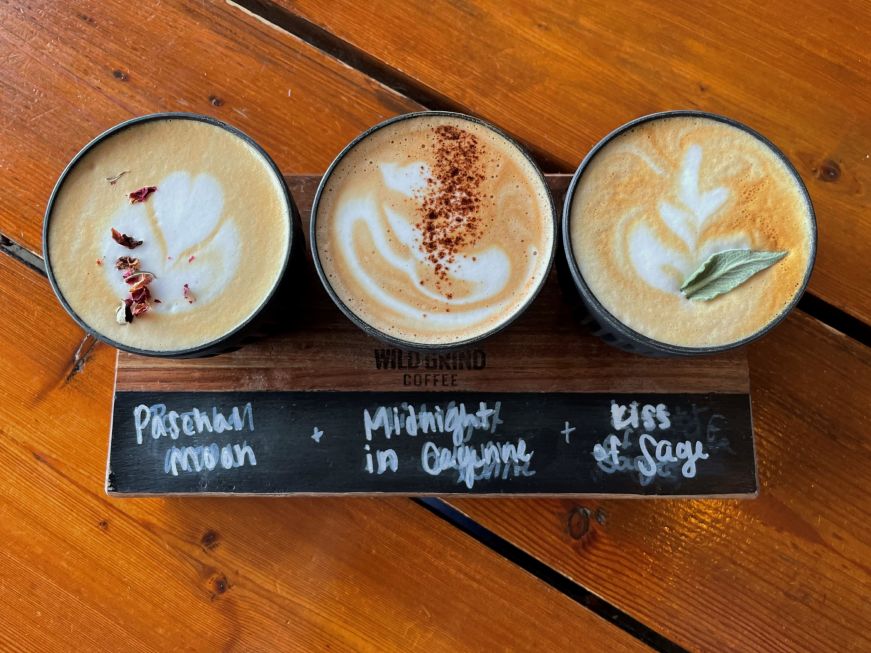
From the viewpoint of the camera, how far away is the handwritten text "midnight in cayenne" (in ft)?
3.48

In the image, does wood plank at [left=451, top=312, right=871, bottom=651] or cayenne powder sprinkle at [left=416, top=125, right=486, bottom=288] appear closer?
cayenne powder sprinkle at [left=416, top=125, right=486, bottom=288]

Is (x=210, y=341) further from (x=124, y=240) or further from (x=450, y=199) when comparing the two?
(x=450, y=199)

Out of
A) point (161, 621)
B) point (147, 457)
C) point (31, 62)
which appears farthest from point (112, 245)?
point (161, 621)

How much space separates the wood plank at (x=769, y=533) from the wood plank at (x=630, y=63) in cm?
40

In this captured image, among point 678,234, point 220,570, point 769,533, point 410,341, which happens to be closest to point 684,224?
point 678,234

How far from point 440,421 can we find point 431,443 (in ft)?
0.14

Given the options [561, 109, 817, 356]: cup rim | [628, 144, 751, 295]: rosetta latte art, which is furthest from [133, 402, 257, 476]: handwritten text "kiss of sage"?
[628, 144, 751, 295]: rosetta latte art

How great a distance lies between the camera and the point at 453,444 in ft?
3.45

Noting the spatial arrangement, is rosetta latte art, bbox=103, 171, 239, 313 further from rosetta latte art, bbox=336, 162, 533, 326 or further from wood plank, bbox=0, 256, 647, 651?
wood plank, bbox=0, 256, 647, 651

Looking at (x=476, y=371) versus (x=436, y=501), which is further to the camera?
(x=436, y=501)

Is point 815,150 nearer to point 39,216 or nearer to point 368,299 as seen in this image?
point 368,299

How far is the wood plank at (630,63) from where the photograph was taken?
1217mm

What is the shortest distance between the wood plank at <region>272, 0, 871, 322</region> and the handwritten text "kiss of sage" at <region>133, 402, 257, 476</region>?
75 centimetres

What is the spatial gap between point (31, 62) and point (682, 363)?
140 cm
